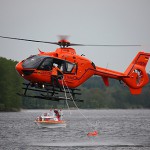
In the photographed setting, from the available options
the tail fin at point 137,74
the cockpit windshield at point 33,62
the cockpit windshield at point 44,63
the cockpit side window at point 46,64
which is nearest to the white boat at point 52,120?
the tail fin at point 137,74

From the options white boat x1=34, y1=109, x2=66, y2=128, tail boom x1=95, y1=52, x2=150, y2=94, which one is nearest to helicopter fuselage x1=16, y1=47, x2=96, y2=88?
tail boom x1=95, y1=52, x2=150, y2=94

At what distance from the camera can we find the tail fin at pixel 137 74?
44.9m

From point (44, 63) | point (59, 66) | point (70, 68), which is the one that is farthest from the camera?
point (70, 68)

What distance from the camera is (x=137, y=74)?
45.6 metres

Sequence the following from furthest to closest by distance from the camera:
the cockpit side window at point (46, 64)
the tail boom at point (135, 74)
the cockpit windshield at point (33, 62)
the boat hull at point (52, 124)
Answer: the boat hull at point (52, 124), the tail boom at point (135, 74), the cockpit side window at point (46, 64), the cockpit windshield at point (33, 62)

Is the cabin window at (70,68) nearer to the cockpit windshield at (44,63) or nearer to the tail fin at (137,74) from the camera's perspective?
the cockpit windshield at (44,63)

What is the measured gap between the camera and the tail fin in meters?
44.9

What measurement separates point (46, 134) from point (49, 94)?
2886cm

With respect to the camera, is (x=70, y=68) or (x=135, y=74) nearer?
(x=70, y=68)

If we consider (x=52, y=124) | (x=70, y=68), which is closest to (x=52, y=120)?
(x=52, y=124)

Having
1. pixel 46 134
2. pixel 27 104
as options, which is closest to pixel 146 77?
pixel 46 134

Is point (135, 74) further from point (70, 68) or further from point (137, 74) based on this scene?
point (70, 68)

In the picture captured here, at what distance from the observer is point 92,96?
15038cm

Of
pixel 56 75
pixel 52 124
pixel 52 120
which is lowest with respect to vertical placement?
pixel 52 124
